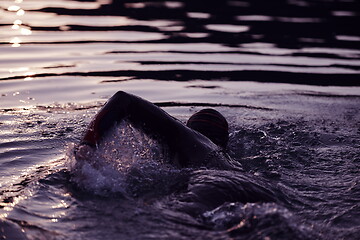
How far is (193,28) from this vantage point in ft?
54.6

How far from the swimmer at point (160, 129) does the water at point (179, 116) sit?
17 centimetres

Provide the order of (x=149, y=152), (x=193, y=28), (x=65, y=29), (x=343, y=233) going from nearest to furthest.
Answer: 1. (x=343, y=233)
2. (x=149, y=152)
3. (x=65, y=29)
4. (x=193, y=28)

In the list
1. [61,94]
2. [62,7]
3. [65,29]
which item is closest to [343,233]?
[61,94]

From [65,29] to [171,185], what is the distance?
1070 centimetres

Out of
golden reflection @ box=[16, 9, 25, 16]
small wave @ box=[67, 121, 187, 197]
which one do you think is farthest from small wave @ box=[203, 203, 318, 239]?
golden reflection @ box=[16, 9, 25, 16]

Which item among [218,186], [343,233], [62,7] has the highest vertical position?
[62,7]

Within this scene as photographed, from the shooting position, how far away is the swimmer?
18.4 feet

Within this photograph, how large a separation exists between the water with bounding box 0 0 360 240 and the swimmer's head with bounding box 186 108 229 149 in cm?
56

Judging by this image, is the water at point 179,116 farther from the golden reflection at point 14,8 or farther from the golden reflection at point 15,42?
the golden reflection at point 14,8

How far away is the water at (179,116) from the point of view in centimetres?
503

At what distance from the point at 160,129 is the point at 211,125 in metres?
0.93

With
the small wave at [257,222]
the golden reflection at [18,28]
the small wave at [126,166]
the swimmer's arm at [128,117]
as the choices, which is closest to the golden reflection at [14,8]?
the golden reflection at [18,28]

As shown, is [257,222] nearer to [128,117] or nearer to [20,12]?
[128,117]

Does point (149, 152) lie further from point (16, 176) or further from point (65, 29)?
point (65, 29)
